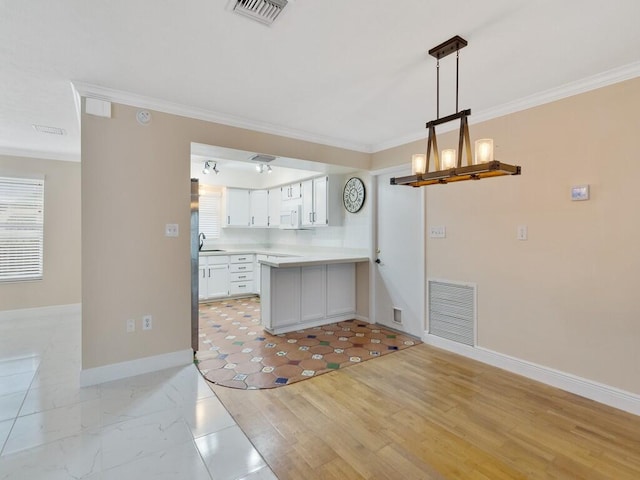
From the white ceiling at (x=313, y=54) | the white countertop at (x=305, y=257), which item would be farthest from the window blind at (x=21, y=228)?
the white countertop at (x=305, y=257)

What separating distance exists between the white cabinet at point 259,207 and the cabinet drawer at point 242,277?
1132 millimetres

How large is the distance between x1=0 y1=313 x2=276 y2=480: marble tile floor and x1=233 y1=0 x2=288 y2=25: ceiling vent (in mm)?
2584

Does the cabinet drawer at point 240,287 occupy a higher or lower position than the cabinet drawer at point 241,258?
lower

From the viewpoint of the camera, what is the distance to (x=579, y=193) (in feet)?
8.77

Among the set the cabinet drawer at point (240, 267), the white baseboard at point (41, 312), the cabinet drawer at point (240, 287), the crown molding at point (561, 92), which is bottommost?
→ the white baseboard at point (41, 312)

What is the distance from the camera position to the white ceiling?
1.84 m

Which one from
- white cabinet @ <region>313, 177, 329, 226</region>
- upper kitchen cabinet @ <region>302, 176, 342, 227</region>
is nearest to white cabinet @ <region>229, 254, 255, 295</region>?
upper kitchen cabinet @ <region>302, 176, 342, 227</region>

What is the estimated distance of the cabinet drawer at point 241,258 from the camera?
6.17 meters

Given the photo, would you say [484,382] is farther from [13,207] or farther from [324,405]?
[13,207]

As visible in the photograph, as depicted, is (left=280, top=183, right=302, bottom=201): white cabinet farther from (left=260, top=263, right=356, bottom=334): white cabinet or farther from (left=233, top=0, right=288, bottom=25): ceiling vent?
(left=233, top=0, right=288, bottom=25): ceiling vent

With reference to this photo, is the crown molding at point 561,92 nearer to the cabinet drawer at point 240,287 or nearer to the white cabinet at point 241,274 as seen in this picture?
the white cabinet at point 241,274

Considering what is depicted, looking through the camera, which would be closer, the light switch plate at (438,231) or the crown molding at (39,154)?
the light switch plate at (438,231)

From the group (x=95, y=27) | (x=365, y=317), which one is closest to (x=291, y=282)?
(x=365, y=317)

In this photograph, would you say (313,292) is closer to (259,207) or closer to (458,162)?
(458,162)
